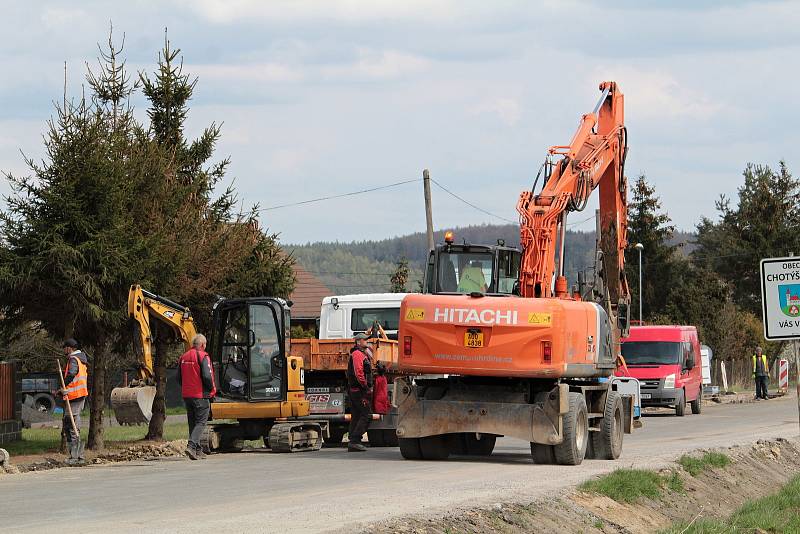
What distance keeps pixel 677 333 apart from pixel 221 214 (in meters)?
16.9

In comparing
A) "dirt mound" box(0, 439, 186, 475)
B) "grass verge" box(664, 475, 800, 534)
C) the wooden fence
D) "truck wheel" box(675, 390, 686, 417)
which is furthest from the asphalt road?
"truck wheel" box(675, 390, 686, 417)

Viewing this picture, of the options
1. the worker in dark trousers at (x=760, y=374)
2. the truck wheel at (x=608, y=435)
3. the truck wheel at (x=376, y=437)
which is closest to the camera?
the truck wheel at (x=608, y=435)

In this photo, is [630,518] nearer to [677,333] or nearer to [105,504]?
[105,504]

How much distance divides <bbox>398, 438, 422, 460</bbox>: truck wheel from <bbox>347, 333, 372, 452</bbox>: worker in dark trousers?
2240mm

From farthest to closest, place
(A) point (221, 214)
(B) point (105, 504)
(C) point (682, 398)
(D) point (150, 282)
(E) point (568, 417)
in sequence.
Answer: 1. (C) point (682, 398)
2. (A) point (221, 214)
3. (D) point (150, 282)
4. (E) point (568, 417)
5. (B) point (105, 504)

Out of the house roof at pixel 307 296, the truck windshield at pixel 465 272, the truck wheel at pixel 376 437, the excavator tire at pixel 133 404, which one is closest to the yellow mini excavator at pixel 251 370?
the truck wheel at pixel 376 437

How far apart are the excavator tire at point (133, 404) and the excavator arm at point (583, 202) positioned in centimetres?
1000

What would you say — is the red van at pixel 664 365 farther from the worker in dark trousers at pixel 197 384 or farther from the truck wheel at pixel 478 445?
the worker in dark trousers at pixel 197 384

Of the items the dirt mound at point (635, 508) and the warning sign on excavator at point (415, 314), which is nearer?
the dirt mound at point (635, 508)

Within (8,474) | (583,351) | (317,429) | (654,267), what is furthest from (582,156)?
(654,267)

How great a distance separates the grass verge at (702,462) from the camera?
733 inches

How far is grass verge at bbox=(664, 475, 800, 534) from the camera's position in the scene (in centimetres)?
1398

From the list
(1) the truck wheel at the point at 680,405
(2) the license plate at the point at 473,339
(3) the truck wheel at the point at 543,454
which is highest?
(2) the license plate at the point at 473,339

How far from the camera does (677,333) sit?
40.7 m
